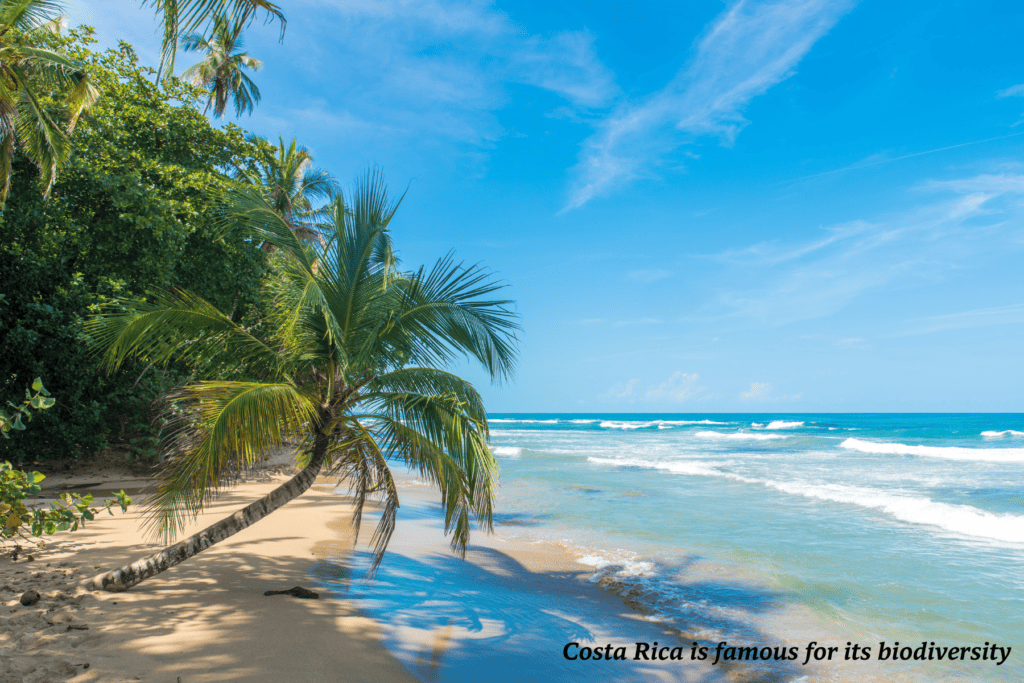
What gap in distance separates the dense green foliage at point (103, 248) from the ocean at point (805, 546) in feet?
26.2

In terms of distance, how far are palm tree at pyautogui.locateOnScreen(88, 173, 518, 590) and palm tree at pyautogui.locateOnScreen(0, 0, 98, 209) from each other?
14.3 feet

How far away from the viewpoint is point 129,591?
531 centimetres

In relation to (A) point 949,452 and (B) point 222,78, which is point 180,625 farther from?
(A) point 949,452

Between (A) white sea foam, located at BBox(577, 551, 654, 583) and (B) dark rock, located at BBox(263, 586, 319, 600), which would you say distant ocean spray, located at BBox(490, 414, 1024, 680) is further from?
(B) dark rock, located at BBox(263, 586, 319, 600)

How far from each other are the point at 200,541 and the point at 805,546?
9.26 metres

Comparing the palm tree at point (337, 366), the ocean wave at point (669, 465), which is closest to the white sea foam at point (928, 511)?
the ocean wave at point (669, 465)

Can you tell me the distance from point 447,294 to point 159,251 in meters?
7.97

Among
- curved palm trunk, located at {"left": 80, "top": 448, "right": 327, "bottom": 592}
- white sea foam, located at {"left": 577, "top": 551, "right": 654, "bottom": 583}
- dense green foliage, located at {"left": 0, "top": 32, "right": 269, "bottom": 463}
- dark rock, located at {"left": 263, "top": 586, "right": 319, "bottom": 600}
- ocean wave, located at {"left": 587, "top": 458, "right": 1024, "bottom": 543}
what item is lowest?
ocean wave, located at {"left": 587, "top": 458, "right": 1024, "bottom": 543}

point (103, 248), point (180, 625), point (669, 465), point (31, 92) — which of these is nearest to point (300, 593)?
point (180, 625)

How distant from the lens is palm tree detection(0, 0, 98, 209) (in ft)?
24.2

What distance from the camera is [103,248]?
10609mm

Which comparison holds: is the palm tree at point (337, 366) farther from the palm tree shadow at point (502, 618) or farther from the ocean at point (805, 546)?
the ocean at point (805, 546)

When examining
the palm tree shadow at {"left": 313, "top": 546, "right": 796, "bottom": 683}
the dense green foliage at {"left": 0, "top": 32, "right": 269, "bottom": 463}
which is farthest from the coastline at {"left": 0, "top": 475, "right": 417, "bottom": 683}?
the dense green foliage at {"left": 0, "top": 32, "right": 269, "bottom": 463}

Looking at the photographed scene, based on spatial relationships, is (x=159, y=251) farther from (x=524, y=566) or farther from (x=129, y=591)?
(x=524, y=566)
